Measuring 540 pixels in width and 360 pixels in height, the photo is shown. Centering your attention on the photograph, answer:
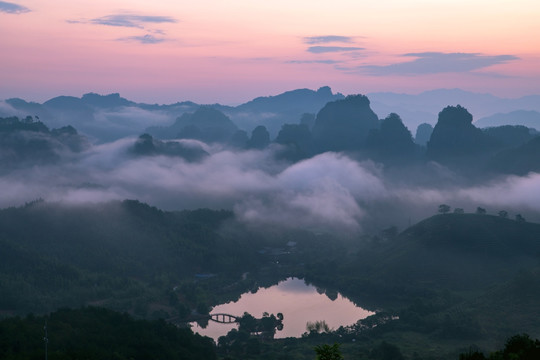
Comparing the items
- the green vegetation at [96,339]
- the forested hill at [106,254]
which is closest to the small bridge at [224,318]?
the forested hill at [106,254]

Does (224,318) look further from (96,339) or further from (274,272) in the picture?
(96,339)

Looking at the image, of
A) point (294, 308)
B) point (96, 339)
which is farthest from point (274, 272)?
point (96, 339)

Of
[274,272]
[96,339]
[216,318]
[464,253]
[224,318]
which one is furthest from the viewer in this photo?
[274,272]

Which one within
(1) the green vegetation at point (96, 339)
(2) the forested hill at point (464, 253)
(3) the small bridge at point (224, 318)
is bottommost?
(1) the green vegetation at point (96, 339)

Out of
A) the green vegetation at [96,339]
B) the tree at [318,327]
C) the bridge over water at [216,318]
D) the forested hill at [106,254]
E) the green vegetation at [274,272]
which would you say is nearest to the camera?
the green vegetation at [96,339]

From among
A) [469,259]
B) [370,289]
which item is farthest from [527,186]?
[370,289]

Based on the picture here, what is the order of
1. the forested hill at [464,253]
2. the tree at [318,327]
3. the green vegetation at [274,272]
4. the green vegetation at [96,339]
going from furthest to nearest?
1. the forested hill at [464,253]
2. the tree at [318,327]
3. the green vegetation at [274,272]
4. the green vegetation at [96,339]

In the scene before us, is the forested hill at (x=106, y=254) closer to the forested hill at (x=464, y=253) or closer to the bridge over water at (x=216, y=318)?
the bridge over water at (x=216, y=318)

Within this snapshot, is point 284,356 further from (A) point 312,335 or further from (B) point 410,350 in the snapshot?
(B) point 410,350

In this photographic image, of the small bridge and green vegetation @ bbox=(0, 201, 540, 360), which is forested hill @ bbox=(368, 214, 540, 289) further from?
the small bridge

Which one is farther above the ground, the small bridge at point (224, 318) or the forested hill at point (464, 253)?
the forested hill at point (464, 253)

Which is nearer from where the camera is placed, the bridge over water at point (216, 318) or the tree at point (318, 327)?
the tree at point (318, 327)
